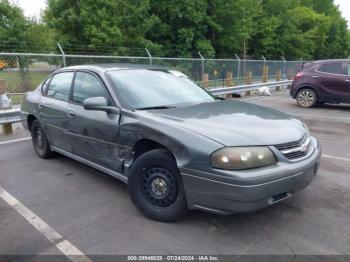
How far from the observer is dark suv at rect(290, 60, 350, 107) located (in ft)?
35.9

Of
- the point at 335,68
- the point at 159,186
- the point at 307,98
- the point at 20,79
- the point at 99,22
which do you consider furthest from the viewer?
the point at 99,22

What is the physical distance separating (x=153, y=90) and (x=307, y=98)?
8958 millimetres

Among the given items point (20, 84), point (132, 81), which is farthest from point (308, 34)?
point (132, 81)

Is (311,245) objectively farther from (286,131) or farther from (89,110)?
(89,110)

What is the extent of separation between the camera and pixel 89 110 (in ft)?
13.8

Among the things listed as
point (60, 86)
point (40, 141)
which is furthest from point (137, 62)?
point (60, 86)

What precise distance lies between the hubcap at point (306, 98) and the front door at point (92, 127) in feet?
29.8

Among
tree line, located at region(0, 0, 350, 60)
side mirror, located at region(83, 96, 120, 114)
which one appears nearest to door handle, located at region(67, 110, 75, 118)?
side mirror, located at region(83, 96, 120, 114)

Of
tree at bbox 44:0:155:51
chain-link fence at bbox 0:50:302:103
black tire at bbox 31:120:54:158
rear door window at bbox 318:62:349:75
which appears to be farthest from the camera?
tree at bbox 44:0:155:51

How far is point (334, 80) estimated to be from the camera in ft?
36.1

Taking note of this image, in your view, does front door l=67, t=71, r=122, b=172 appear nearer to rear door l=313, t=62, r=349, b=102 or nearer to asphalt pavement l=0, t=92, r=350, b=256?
asphalt pavement l=0, t=92, r=350, b=256

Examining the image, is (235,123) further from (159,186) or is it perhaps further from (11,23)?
(11,23)

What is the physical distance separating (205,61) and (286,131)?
12.8 m

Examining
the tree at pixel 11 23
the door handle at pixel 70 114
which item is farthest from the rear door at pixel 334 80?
the tree at pixel 11 23
